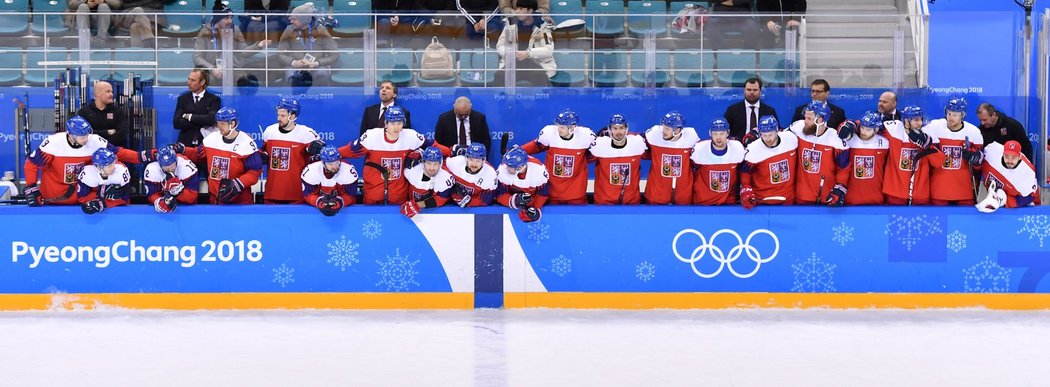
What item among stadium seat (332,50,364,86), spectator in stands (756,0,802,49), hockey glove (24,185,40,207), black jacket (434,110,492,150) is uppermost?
spectator in stands (756,0,802,49)

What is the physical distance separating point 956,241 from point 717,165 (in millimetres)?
1846

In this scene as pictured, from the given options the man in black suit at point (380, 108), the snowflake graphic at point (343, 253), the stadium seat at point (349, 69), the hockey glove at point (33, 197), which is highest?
the stadium seat at point (349, 69)

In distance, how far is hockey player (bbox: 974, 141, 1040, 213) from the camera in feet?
31.5

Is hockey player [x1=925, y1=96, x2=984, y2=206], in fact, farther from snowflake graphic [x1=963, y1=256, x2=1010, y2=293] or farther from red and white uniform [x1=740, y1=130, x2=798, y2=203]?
red and white uniform [x1=740, y1=130, x2=798, y2=203]

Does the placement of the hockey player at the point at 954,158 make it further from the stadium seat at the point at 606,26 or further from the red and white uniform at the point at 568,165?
the stadium seat at the point at 606,26

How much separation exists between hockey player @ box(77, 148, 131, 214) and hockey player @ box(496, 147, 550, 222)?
2779 millimetres

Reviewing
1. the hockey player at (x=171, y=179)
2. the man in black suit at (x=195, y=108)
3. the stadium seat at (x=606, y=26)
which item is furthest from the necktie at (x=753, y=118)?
the hockey player at (x=171, y=179)

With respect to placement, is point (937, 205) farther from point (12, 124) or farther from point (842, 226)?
point (12, 124)

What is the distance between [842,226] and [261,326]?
4.29 m

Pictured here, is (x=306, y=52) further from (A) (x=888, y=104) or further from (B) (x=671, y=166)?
(A) (x=888, y=104)

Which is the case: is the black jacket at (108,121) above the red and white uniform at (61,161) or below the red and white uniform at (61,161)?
above

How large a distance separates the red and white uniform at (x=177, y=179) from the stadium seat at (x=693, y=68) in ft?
14.7

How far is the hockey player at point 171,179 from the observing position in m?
9.49

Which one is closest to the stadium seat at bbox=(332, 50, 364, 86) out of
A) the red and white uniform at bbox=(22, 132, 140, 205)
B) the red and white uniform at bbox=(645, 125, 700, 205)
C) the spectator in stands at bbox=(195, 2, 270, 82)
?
the spectator in stands at bbox=(195, 2, 270, 82)
